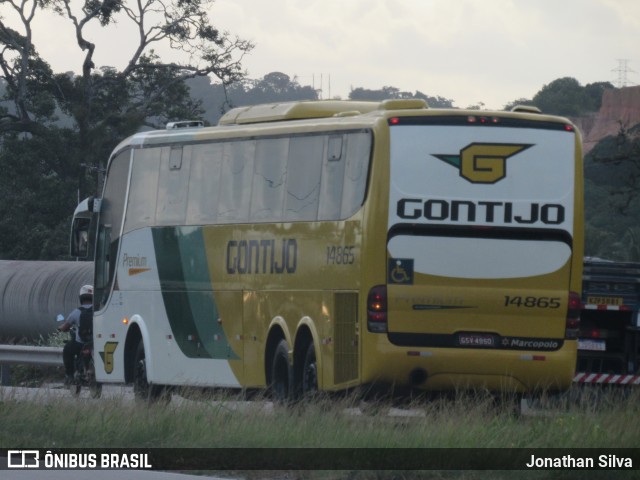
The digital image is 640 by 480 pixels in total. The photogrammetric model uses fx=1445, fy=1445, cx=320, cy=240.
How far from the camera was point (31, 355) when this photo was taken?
85.0ft

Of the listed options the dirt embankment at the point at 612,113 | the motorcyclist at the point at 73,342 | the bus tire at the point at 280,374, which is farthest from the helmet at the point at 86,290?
the dirt embankment at the point at 612,113

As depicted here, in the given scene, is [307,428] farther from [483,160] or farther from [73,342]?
[73,342]

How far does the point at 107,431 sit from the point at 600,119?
102996 millimetres

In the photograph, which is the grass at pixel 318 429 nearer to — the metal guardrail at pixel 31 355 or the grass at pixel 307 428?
the grass at pixel 307 428

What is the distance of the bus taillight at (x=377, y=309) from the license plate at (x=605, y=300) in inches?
263

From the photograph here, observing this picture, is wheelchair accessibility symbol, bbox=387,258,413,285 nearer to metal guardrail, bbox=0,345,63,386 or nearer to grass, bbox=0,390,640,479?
grass, bbox=0,390,640,479

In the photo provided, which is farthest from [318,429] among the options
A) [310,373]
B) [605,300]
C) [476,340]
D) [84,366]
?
[84,366]

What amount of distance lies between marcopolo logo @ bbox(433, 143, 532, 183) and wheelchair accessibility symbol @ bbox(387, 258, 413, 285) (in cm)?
113

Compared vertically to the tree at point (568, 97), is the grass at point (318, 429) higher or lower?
lower

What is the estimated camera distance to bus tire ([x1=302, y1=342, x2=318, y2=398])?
53.1ft

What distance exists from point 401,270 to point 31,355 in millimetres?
12536

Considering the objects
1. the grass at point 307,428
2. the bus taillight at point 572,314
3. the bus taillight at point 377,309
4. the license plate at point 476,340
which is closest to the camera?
the grass at point 307,428

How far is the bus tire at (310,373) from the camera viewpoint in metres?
16.2

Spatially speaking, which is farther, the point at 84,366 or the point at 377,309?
the point at 84,366
